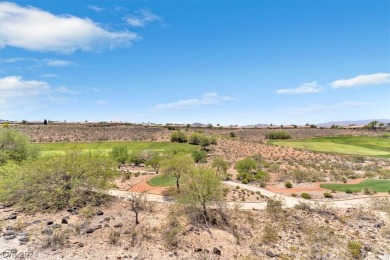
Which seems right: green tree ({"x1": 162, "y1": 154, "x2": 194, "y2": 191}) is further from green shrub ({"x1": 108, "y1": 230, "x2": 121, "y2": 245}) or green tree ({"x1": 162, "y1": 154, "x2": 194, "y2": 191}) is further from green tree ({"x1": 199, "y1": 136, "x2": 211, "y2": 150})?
green tree ({"x1": 199, "y1": 136, "x2": 211, "y2": 150})

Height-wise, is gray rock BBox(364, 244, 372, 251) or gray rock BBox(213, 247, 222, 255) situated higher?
gray rock BBox(213, 247, 222, 255)

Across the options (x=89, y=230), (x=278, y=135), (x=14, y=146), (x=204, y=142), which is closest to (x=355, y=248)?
(x=89, y=230)

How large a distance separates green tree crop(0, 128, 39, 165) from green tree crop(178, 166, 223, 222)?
77.7 feet

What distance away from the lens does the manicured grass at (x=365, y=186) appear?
128 feet

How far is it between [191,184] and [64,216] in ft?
40.4

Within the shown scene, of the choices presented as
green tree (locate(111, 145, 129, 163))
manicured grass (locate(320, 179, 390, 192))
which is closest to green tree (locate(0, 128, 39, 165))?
green tree (locate(111, 145, 129, 163))

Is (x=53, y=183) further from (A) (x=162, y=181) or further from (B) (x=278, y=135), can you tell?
(B) (x=278, y=135)

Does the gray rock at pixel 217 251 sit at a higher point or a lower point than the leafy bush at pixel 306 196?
lower

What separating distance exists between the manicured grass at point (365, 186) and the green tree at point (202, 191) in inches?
775

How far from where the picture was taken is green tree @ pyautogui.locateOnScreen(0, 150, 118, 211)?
28.9 metres

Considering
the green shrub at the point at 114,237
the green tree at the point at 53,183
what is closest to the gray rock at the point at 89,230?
the green shrub at the point at 114,237

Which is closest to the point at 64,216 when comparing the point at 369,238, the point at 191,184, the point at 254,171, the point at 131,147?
the point at 191,184

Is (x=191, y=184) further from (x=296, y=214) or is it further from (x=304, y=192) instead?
(x=304, y=192)

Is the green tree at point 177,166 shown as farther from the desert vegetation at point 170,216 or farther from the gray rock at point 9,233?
the gray rock at point 9,233
